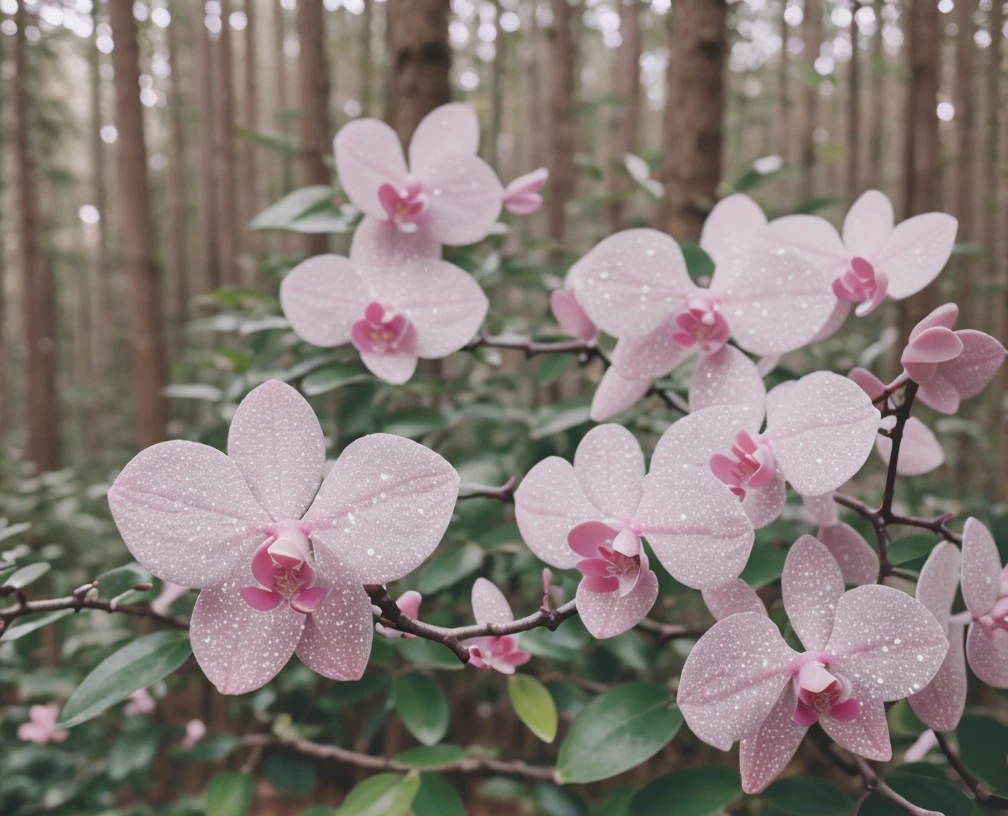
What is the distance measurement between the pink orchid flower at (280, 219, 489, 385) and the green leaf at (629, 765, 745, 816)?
0.34 m

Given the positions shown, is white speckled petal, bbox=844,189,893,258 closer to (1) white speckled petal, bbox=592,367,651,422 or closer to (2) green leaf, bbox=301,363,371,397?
(1) white speckled petal, bbox=592,367,651,422

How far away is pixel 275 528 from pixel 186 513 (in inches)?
1.6

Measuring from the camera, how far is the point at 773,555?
1.61ft

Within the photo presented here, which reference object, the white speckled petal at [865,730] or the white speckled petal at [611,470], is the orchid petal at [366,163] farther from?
the white speckled petal at [865,730]

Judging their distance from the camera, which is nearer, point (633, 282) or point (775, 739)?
point (775, 739)

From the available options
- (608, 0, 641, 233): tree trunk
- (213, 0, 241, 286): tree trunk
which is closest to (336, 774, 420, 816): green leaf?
(213, 0, 241, 286): tree trunk

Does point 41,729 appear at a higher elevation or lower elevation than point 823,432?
lower

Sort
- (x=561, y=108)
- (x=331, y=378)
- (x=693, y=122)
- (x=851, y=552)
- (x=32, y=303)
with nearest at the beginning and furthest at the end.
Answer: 1. (x=851, y=552)
2. (x=331, y=378)
3. (x=693, y=122)
4. (x=32, y=303)
5. (x=561, y=108)

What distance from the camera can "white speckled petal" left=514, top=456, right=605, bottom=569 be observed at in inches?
14.1

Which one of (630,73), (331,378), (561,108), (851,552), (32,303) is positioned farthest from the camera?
(630,73)

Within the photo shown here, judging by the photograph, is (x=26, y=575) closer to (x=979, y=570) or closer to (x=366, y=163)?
(x=366, y=163)

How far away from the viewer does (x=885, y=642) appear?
32cm

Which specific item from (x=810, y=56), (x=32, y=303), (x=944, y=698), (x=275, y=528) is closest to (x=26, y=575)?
(x=275, y=528)

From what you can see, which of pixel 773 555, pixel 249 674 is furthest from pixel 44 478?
pixel 773 555
